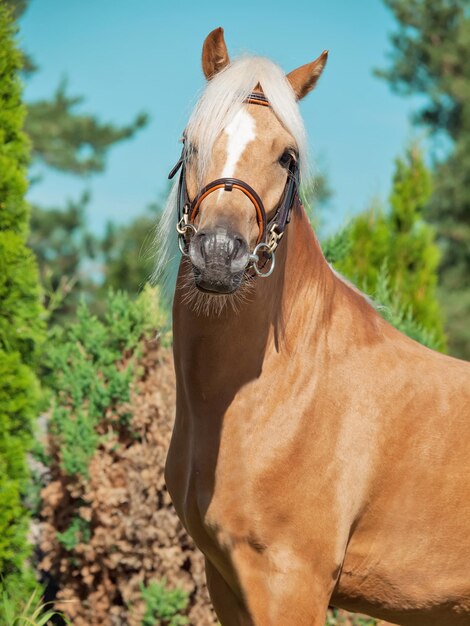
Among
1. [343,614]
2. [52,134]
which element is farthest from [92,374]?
[52,134]

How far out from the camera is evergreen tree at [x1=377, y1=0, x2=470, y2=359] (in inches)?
990

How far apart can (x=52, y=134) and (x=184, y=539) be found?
16741mm

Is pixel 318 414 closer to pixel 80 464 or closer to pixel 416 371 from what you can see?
pixel 416 371

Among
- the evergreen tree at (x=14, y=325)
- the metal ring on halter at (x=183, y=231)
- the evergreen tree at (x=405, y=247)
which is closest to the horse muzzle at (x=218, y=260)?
the metal ring on halter at (x=183, y=231)

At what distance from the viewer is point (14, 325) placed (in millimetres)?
5547

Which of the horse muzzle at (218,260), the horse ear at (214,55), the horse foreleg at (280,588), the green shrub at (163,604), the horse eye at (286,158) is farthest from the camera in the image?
the green shrub at (163,604)

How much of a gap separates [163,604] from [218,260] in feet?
9.88

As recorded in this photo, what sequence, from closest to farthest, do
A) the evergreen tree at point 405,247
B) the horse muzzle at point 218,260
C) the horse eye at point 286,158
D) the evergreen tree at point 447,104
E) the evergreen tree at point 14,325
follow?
the horse muzzle at point 218,260 < the horse eye at point 286,158 < the evergreen tree at point 14,325 < the evergreen tree at point 405,247 < the evergreen tree at point 447,104

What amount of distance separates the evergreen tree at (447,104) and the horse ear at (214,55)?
69.9ft

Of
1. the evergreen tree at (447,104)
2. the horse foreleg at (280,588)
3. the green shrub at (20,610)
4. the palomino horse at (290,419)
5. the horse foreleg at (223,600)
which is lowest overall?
the green shrub at (20,610)

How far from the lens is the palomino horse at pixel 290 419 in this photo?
2912mm

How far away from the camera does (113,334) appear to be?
19.3 ft

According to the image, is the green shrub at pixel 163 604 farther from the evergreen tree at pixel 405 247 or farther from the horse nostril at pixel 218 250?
the evergreen tree at pixel 405 247

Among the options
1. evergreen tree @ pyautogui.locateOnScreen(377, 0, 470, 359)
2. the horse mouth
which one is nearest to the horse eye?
the horse mouth
